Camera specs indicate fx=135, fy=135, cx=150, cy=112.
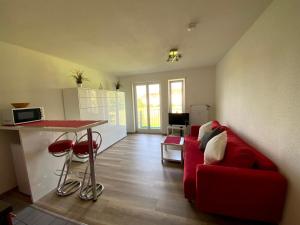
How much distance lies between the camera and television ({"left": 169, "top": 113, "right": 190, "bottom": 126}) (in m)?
4.66

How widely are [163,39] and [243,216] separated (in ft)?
8.45

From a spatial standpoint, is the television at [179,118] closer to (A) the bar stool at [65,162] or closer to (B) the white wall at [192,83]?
(B) the white wall at [192,83]

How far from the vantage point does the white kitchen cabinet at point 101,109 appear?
3088 mm

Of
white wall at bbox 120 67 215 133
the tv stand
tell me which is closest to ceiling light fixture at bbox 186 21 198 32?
white wall at bbox 120 67 215 133

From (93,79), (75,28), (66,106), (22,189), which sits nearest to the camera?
(75,28)

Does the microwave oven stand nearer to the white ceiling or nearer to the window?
the white ceiling

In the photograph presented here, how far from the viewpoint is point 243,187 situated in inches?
53.1

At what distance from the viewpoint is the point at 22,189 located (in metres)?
2.14

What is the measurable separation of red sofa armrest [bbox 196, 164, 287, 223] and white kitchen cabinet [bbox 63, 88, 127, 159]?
111 inches

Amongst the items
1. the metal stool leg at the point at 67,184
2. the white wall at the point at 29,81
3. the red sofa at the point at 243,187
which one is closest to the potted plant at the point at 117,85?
the white wall at the point at 29,81

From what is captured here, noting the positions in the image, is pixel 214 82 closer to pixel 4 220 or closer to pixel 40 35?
pixel 40 35

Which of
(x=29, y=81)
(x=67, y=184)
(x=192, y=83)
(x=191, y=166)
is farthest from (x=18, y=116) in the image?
(x=192, y=83)

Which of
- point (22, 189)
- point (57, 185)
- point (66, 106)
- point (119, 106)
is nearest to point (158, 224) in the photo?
point (57, 185)

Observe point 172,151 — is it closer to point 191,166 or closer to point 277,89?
point 191,166
